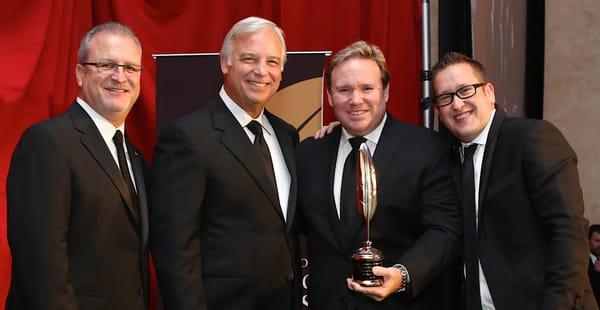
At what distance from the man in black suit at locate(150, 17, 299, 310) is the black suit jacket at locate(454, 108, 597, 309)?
0.71m

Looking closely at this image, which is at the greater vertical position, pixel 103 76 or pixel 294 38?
pixel 294 38

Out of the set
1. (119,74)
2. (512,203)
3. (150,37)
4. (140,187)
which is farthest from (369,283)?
(150,37)

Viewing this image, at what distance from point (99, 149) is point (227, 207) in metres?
0.47

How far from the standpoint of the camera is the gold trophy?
2.20 metres

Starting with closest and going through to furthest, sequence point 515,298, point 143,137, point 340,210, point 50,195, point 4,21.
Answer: point 50,195, point 515,298, point 340,210, point 4,21, point 143,137

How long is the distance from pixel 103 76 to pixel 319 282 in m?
1.06

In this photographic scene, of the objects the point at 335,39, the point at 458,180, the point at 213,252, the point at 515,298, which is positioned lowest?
the point at 515,298

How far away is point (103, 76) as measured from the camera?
92.6 inches

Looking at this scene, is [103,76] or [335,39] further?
[335,39]

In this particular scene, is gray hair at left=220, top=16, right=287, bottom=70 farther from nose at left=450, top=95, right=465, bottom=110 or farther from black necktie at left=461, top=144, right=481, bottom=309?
black necktie at left=461, top=144, right=481, bottom=309

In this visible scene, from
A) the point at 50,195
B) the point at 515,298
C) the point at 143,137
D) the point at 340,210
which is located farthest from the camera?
the point at 143,137

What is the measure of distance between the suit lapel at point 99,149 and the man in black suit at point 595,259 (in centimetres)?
397

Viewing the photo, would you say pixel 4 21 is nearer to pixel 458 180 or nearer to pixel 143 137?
pixel 143 137

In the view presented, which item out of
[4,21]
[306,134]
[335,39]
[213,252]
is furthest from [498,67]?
[4,21]
